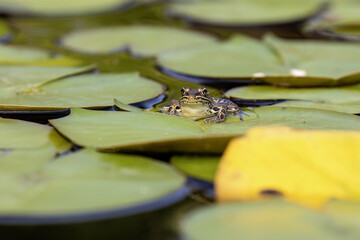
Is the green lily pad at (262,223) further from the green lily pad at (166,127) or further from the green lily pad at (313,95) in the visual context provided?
the green lily pad at (313,95)

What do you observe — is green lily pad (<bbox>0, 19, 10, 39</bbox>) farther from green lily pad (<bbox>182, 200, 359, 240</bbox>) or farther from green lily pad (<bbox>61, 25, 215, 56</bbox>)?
green lily pad (<bbox>182, 200, 359, 240</bbox>)

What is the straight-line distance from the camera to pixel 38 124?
2.99 m

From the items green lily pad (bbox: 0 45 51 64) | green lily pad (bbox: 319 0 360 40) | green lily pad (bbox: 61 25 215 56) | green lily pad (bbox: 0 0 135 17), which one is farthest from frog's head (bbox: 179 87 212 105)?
green lily pad (bbox: 0 0 135 17)

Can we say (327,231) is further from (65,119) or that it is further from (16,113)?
(16,113)

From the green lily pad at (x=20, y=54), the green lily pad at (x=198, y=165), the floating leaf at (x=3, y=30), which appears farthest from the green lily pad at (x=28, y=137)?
the floating leaf at (x=3, y=30)

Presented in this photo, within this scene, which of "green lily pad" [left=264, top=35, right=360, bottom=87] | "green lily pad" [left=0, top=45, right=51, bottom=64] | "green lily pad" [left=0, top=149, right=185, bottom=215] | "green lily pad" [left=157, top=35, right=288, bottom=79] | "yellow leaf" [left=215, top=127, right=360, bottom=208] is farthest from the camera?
"green lily pad" [left=0, top=45, right=51, bottom=64]

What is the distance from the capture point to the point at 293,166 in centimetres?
237

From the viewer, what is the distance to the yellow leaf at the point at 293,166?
90.0 inches

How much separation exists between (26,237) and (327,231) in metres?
1.14

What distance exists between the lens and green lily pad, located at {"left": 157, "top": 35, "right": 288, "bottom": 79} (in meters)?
4.25

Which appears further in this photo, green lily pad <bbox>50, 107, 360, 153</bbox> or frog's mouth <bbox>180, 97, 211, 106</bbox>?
frog's mouth <bbox>180, 97, 211, 106</bbox>

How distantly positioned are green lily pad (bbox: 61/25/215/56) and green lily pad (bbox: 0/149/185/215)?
2.57 meters

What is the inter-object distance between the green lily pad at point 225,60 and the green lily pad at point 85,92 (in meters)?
0.56

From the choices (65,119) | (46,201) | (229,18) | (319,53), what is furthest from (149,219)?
(229,18)
